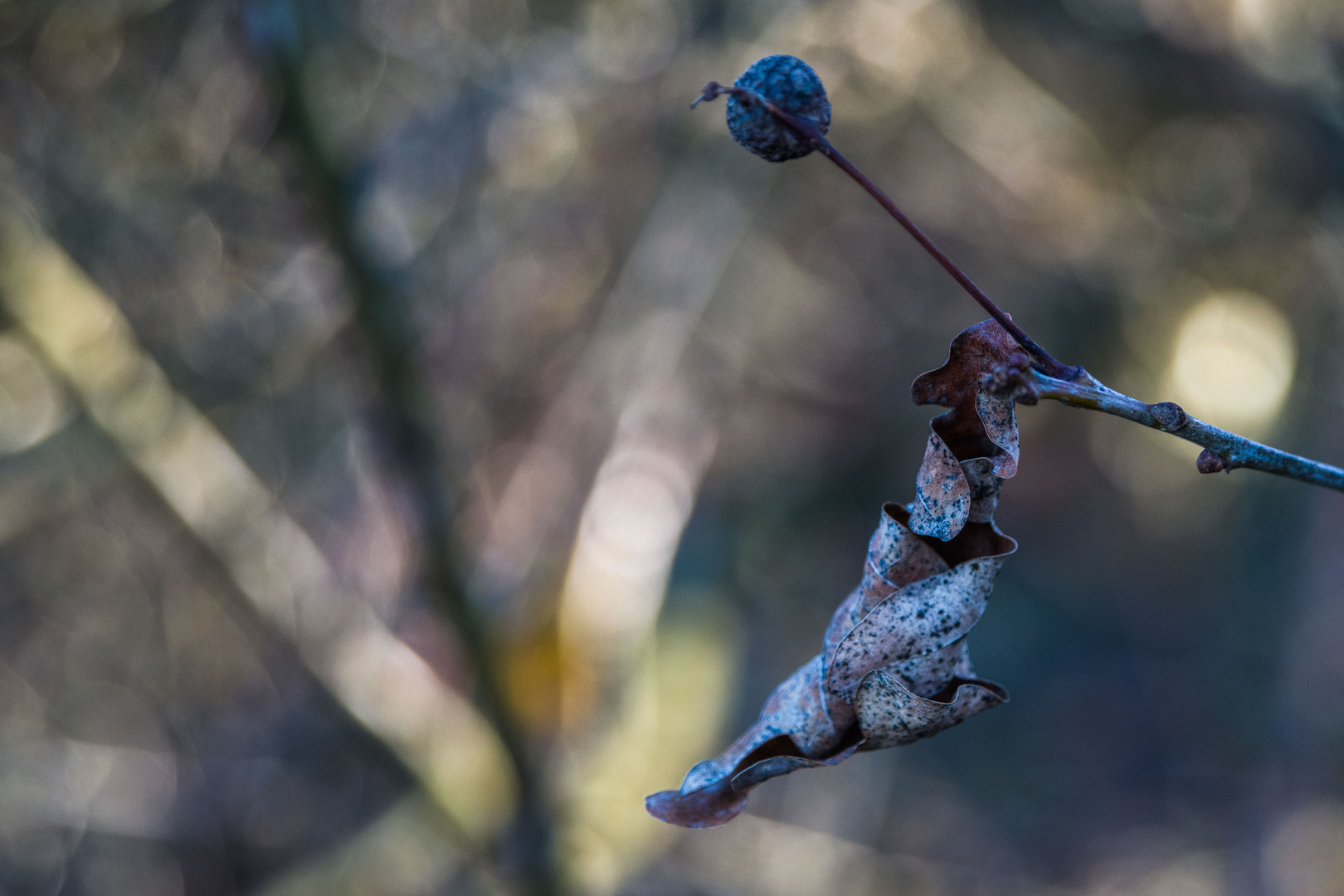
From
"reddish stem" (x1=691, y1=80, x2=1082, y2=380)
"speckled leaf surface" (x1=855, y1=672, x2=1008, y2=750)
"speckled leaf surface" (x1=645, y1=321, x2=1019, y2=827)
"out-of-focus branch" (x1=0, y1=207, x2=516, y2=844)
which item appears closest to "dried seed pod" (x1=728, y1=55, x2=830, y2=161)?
"reddish stem" (x1=691, y1=80, x2=1082, y2=380)

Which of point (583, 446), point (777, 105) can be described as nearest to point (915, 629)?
point (777, 105)

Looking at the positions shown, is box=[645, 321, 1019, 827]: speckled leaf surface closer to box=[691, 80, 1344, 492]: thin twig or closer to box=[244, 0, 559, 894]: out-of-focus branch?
box=[691, 80, 1344, 492]: thin twig

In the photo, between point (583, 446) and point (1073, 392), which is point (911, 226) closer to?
point (1073, 392)

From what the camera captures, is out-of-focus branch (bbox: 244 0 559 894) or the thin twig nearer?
the thin twig

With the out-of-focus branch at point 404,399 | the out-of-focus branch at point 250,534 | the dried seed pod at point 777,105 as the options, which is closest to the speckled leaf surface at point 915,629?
the dried seed pod at point 777,105

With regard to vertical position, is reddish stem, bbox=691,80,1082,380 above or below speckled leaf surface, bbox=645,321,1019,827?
above

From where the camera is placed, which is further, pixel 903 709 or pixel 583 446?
pixel 583 446
